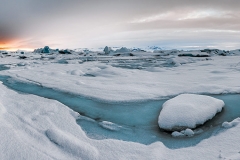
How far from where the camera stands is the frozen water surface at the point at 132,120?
2152 millimetres

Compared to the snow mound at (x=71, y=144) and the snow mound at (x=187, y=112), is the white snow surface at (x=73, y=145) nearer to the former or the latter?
the snow mound at (x=71, y=144)

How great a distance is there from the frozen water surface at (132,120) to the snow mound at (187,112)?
0.08m

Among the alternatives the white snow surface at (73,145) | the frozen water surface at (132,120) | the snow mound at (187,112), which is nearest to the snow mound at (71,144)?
the white snow surface at (73,145)

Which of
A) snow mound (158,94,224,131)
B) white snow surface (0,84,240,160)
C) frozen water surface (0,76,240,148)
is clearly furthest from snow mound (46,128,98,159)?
snow mound (158,94,224,131)

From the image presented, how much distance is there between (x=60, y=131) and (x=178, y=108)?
147 cm

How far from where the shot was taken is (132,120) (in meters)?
2.68

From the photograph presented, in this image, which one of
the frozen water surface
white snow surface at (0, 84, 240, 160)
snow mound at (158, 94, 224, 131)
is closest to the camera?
white snow surface at (0, 84, 240, 160)

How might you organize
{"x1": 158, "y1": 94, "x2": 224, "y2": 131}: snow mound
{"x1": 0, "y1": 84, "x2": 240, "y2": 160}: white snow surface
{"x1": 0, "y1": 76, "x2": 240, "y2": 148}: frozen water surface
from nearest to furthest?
{"x1": 0, "y1": 84, "x2": 240, "y2": 160}: white snow surface < {"x1": 0, "y1": 76, "x2": 240, "y2": 148}: frozen water surface < {"x1": 158, "y1": 94, "x2": 224, "y2": 131}: snow mound

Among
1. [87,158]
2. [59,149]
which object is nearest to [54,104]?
[59,149]

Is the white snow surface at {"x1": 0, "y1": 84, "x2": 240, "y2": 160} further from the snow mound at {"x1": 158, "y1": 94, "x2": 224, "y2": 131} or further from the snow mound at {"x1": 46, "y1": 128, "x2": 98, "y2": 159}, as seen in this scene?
the snow mound at {"x1": 158, "y1": 94, "x2": 224, "y2": 131}

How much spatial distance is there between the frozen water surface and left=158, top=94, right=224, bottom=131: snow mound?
82 mm

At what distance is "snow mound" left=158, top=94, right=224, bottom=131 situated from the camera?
7.67 ft

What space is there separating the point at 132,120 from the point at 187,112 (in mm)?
715

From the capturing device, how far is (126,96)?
12.0 ft
